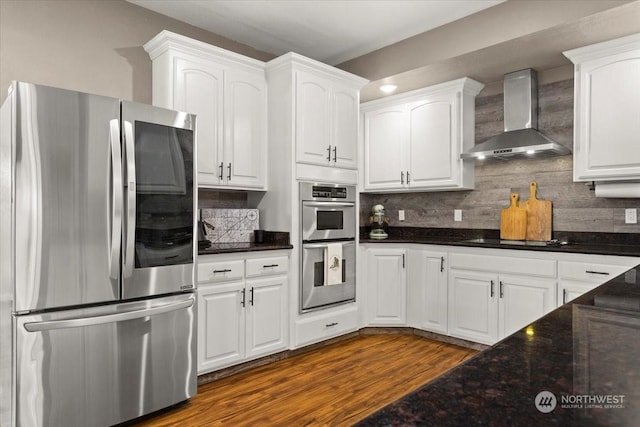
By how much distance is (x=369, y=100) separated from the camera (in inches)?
181

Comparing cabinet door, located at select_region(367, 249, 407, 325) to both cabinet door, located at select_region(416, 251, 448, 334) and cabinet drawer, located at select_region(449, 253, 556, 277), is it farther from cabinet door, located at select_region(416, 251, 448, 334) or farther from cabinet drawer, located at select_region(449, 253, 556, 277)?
cabinet drawer, located at select_region(449, 253, 556, 277)

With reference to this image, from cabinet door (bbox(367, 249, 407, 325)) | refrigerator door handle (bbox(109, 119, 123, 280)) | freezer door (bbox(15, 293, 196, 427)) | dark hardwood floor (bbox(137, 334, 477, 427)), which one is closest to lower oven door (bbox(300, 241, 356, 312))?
cabinet door (bbox(367, 249, 407, 325))

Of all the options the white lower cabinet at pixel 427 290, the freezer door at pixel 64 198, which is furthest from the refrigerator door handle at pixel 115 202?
the white lower cabinet at pixel 427 290

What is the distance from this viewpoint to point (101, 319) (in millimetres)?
2131

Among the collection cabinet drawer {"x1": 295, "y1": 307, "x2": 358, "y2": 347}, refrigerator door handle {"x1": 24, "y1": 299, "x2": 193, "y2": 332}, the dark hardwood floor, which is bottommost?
the dark hardwood floor

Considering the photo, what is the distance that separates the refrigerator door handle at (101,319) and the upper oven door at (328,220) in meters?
1.29

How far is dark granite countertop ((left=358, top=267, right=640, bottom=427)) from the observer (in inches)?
18.1

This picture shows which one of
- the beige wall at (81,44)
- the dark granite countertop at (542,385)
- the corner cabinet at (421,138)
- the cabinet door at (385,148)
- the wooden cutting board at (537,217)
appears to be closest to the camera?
the dark granite countertop at (542,385)

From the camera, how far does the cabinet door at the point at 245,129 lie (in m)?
3.31

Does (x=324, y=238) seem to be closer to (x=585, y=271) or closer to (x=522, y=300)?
(x=522, y=300)

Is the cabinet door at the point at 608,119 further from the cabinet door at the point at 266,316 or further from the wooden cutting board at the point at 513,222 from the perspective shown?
the cabinet door at the point at 266,316

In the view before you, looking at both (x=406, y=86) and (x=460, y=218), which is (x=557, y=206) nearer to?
(x=460, y=218)

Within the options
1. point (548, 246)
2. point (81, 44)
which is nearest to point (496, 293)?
point (548, 246)

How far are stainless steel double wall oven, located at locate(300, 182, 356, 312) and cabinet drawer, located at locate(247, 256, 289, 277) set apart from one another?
18 centimetres
